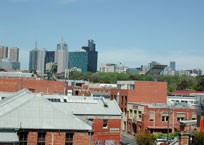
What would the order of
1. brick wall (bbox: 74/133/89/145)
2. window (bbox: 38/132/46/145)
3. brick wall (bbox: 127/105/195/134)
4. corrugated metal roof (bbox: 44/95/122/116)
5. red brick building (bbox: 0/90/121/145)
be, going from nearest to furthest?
1. red brick building (bbox: 0/90/121/145)
2. window (bbox: 38/132/46/145)
3. brick wall (bbox: 74/133/89/145)
4. corrugated metal roof (bbox: 44/95/122/116)
5. brick wall (bbox: 127/105/195/134)

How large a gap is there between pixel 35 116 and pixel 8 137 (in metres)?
3.56

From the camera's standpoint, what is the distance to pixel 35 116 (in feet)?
96.0

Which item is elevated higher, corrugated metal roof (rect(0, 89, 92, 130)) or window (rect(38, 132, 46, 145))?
corrugated metal roof (rect(0, 89, 92, 130))

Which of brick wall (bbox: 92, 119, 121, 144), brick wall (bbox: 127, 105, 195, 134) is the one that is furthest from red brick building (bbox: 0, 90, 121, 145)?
brick wall (bbox: 127, 105, 195, 134)

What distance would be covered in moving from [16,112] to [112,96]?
5231 centimetres

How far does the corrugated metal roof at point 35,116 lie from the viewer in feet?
92.2

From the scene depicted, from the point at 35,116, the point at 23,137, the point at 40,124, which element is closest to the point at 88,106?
the point at 35,116

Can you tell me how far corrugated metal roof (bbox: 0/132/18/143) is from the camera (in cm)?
2591

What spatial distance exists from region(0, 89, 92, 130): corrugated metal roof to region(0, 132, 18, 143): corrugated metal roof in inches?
28.0

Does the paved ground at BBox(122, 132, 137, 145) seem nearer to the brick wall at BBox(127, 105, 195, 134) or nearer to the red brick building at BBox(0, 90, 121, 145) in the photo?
the brick wall at BBox(127, 105, 195, 134)

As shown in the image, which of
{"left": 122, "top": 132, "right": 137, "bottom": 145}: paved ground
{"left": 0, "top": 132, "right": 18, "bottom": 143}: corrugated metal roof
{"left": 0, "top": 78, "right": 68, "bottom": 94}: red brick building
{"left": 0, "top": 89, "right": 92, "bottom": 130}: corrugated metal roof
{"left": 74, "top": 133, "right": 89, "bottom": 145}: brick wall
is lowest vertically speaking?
{"left": 122, "top": 132, "right": 137, "bottom": 145}: paved ground

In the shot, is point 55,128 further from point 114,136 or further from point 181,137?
point 181,137

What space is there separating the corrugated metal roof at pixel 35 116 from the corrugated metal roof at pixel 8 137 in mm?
711

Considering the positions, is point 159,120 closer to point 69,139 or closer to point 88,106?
point 88,106
